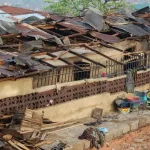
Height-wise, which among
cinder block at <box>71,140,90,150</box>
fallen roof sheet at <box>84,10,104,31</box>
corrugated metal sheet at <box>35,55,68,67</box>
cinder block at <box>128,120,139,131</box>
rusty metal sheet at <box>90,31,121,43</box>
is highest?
fallen roof sheet at <box>84,10,104,31</box>

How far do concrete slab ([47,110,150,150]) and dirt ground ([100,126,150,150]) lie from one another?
0.17m

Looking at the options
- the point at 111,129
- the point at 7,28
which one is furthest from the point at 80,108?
the point at 7,28

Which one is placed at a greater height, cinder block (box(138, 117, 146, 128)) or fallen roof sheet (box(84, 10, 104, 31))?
fallen roof sheet (box(84, 10, 104, 31))

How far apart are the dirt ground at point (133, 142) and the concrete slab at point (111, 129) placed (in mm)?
170

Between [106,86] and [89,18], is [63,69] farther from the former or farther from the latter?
[89,18]

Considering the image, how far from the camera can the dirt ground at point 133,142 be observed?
35.3ft

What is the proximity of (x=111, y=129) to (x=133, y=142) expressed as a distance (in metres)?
0.74

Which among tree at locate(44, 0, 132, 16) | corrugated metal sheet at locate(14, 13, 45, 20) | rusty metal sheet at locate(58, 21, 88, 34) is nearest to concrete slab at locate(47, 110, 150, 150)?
rusty metal sheet at locate(58, 21, 88, 34)


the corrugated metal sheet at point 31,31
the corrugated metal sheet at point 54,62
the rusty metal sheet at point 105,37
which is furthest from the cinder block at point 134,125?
the corrugated metal sheet at point 31,31

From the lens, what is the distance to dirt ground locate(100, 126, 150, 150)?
35.3ft

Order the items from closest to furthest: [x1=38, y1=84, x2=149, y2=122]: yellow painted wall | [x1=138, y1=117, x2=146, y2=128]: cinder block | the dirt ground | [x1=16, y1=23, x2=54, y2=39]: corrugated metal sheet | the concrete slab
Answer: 1. the concrete slab
2. the dirt ground
3. [x1=38, y1=84, x2=149, y2=122]: yellow painted wall
4. [x1=138, y1=117, x2=146, y2=128]: cinder block
5. [x1=16, y1=23, x2=54, y2=39]: corrugated metal sheet

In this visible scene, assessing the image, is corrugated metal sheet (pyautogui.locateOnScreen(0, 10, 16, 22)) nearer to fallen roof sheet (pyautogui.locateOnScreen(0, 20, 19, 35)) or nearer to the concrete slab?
fallen roof sheet (pyautogui.locateOnScreen(0, 20, 19, 35))

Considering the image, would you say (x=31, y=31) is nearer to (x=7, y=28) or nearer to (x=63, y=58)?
(x=7, y=28)

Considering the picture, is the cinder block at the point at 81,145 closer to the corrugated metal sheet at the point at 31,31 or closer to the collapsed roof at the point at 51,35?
the collapsed roof at the point at 51,35
